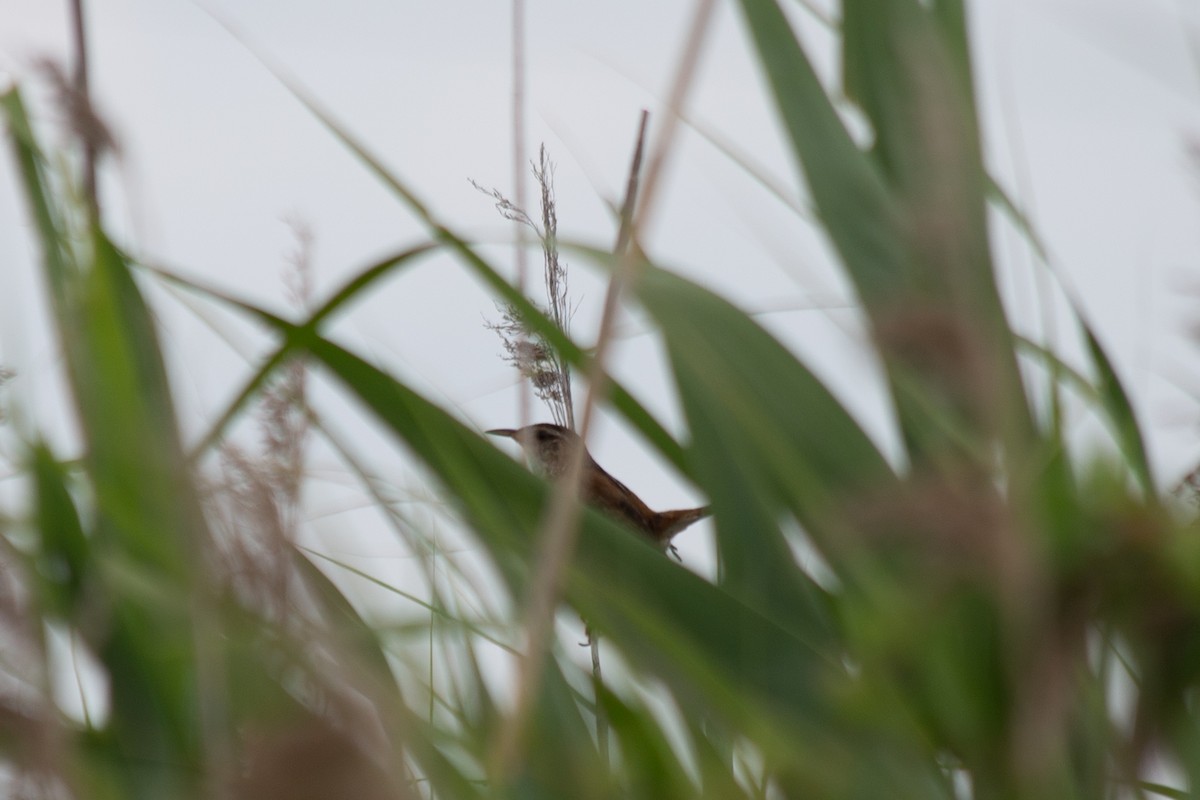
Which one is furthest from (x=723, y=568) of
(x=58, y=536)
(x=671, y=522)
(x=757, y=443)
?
(x=671, y=522)

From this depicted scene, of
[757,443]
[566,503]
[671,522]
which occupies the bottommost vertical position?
[566,503]

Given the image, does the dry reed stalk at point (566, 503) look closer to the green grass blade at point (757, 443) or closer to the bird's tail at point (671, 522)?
the green grass blade at point (757, 443)

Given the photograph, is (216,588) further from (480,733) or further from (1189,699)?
(1189,699)

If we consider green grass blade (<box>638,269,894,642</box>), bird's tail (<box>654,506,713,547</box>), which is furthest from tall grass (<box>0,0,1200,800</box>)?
bird's tail (<box>654,506,713,547</box>)

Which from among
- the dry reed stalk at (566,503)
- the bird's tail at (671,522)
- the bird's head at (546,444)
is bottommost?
the dry reed stalk at (566,503)

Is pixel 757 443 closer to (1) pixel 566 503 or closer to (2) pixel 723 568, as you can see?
(2) pixel 723 568

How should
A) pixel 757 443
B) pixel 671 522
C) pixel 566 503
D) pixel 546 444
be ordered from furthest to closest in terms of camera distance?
pixel 671 522 < pixel 546 444 < pixel 757 443 < pixel 566 503

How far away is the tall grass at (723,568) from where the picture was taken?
58 cm

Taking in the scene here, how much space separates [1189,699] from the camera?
0.83 metres

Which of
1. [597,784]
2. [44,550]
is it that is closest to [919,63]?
[597,784]

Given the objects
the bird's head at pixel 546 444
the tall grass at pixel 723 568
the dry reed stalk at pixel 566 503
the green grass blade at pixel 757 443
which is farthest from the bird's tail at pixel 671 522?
the dry reed stalk at pixel 566 503

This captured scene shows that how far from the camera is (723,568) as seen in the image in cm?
99

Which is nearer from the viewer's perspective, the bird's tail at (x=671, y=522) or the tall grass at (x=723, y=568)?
the tall grass at (x=723, y=568)

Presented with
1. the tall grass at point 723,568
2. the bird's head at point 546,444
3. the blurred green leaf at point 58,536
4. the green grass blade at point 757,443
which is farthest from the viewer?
the bird's head at point 546,444
